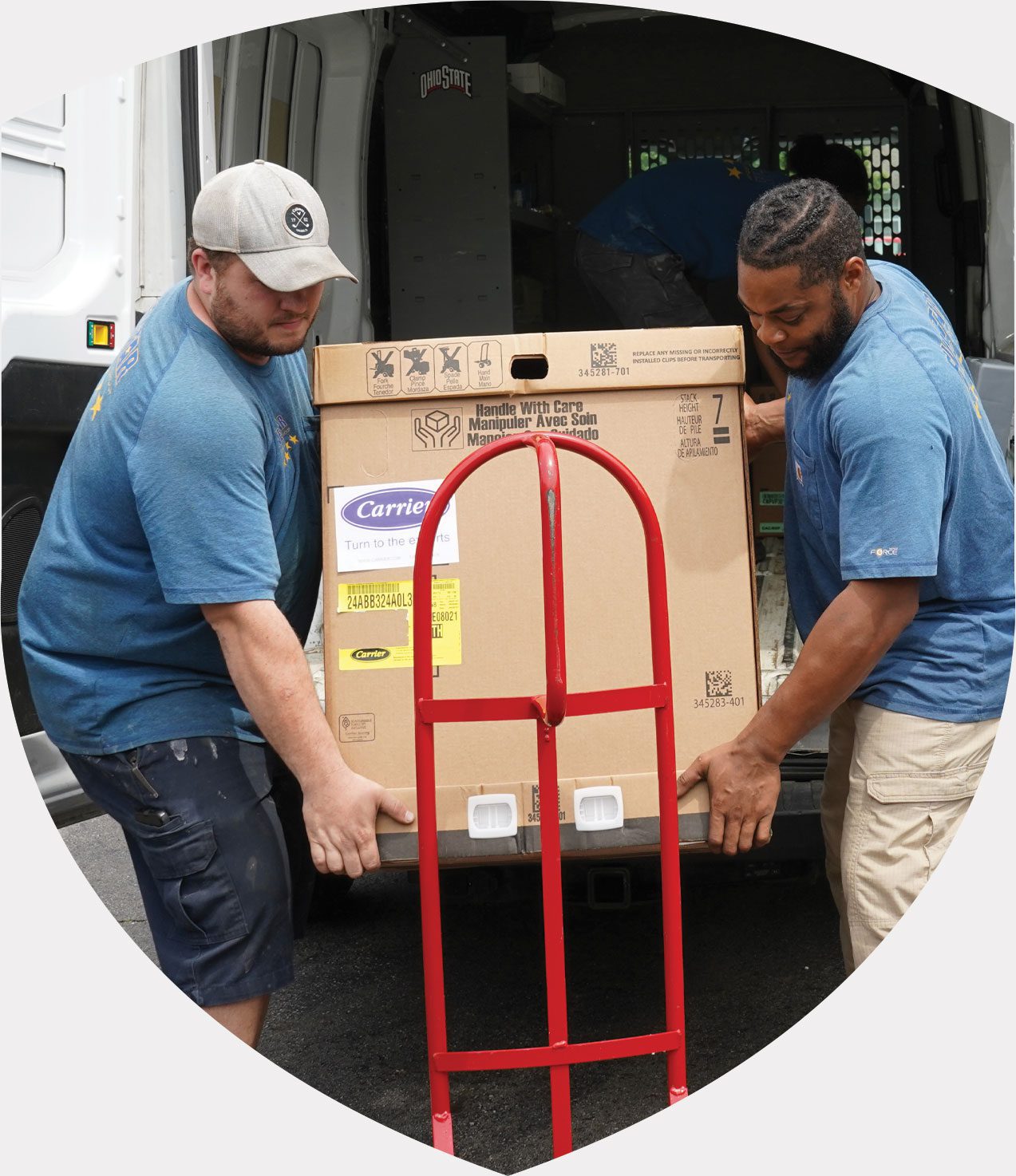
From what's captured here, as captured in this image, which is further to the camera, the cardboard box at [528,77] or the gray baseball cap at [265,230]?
the cardboard box at [528,77]

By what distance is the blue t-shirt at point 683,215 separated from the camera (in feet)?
17.7

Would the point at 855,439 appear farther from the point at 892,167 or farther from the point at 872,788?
the point at 892,167

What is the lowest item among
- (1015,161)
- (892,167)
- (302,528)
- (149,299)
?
(302,528)

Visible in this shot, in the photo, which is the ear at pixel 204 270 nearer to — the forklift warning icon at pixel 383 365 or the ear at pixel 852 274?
the forklift warning icon at pixel 383 365

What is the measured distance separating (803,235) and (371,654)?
1135 mm

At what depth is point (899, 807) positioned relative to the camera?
2721mm

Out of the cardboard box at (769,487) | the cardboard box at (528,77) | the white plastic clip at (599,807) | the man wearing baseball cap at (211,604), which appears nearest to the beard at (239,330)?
the man wearing baseball cap at (211,604)

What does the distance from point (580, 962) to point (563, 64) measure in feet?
13.1

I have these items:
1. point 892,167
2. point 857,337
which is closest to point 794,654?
point 857,337

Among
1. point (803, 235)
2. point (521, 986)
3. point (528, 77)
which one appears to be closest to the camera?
point (803, 235)

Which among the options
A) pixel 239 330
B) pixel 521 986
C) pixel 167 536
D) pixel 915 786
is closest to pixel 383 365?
pixel 239 330

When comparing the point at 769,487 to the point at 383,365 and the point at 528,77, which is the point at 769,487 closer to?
the point at 383,365

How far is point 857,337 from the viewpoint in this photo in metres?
Answer: 2.63

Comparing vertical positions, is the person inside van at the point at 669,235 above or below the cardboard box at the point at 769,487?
above
